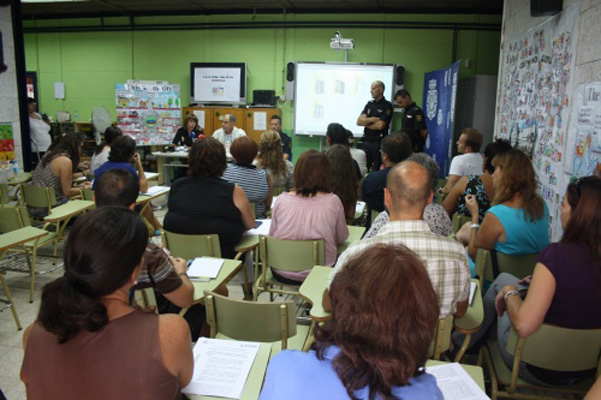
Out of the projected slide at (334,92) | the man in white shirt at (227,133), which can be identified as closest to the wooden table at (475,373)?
the man in white shirt at (227,133)

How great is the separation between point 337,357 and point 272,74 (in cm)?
851

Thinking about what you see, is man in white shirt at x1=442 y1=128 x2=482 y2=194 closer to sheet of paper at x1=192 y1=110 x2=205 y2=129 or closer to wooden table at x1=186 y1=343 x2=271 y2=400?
wooden table at x1=186 y1=343 x2=271 y2=400

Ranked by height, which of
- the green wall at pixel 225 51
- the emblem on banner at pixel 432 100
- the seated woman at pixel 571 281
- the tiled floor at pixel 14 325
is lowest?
the tiled floor at pixel 14 325

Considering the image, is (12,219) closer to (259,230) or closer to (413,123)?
(259,230)

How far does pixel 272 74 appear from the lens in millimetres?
8969

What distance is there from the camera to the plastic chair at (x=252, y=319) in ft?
5.95

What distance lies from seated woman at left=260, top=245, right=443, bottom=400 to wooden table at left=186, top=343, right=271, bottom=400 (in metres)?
0.45

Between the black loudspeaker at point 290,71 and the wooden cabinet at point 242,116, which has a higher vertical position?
the black loudspeaker at point 290,71

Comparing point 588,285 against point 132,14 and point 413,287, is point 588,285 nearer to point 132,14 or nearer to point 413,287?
point 413,287

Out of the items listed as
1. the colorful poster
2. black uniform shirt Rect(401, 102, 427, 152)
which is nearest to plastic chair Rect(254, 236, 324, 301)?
black uniform shirt Rect(401, 102, 427, 152)

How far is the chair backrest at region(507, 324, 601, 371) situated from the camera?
171cm

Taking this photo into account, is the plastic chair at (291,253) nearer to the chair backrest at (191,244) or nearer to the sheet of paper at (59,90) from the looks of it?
the chair backrest at (191,244)

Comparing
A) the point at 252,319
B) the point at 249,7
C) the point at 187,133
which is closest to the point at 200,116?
the point at 187,133

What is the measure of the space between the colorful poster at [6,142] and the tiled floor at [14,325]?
2021 millimetres
